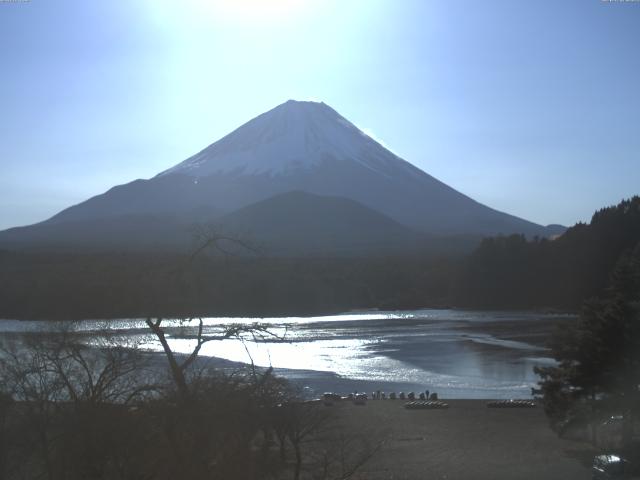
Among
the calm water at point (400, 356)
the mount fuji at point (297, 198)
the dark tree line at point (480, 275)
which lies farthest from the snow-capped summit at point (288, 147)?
the calm water at point (400, 356)

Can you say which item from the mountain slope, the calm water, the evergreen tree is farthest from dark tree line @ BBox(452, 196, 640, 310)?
the evergreen tree

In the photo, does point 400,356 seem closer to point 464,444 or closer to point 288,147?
point 464,444

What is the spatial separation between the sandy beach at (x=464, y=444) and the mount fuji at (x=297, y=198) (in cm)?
5947

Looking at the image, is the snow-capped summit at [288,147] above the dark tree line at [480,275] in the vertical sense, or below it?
above

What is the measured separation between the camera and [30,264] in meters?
19.7

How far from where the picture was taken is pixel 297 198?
107375 mm

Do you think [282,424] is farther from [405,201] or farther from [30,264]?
[405,201]

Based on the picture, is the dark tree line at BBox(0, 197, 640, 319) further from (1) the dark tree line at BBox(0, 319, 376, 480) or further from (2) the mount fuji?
(1) the dark tree line at BBox(0, 319, 376, 480)

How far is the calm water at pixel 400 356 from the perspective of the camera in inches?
914

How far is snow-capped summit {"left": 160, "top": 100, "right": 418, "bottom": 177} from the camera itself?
12394cm

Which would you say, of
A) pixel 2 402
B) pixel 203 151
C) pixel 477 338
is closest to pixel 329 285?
pixel 477 338

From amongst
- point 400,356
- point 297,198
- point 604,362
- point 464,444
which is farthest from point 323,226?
point 604,362

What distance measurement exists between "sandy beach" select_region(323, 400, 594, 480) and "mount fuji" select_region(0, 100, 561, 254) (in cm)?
5947

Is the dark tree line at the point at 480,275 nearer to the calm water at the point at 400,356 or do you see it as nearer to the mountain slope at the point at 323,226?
the calm water at the point at 400,356
